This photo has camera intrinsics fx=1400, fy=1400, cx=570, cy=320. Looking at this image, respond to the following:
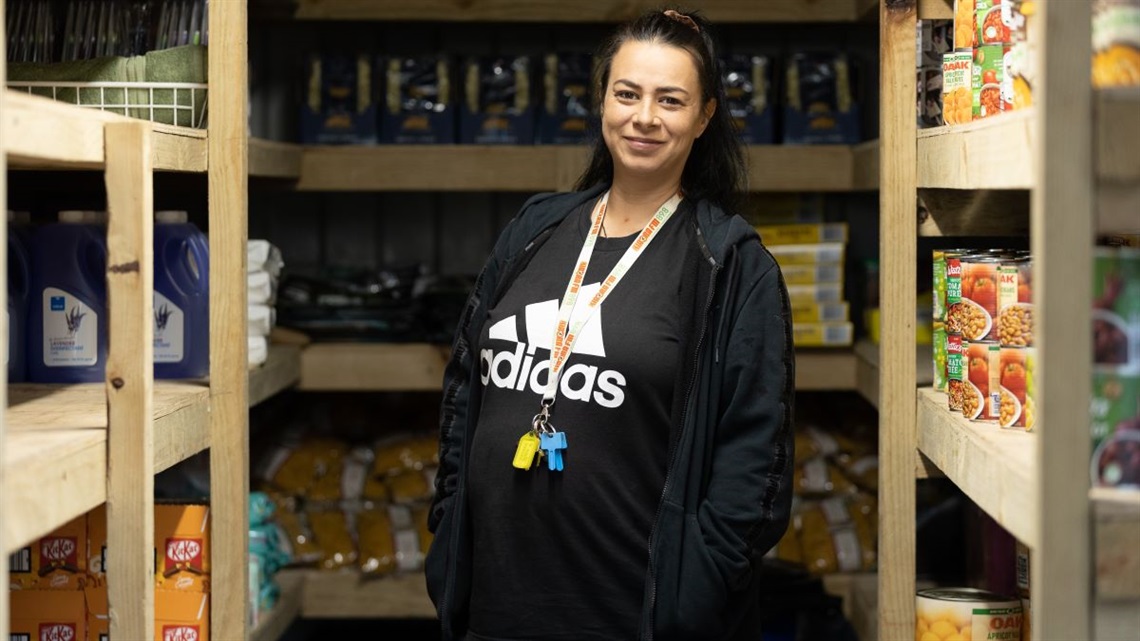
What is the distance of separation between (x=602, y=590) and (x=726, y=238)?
68 cm

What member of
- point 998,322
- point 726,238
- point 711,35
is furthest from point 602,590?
point 711,35

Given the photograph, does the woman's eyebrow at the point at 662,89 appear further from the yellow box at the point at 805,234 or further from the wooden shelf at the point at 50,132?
the yellow box at the point at 805,234

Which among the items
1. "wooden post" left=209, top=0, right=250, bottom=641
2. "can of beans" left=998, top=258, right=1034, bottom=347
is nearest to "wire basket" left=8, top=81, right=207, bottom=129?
"wooden post" left=209, top=0, right=250, bottom=641

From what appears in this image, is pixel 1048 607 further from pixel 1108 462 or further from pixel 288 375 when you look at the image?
pixel 288 375

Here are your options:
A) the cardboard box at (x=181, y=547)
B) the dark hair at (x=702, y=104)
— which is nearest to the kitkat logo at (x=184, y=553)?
the cardboard box at (x=181, y=547)

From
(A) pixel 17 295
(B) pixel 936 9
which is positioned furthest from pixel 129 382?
(B) pixel 936 9

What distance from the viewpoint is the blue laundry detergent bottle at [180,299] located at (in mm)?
2818

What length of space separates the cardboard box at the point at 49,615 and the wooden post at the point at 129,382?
391 mm

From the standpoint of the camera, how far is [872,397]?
3684mm

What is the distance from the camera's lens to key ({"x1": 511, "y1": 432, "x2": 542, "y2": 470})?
2.49m

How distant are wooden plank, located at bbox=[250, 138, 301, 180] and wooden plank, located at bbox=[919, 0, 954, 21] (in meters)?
1.66

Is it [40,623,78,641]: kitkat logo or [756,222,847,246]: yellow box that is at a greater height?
[756,222,847,246]: yellow box

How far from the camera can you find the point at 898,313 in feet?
8.30

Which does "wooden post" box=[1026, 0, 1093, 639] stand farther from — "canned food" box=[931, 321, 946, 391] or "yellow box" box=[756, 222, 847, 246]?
"yellow box" box=[756, 222, 847, 246]
